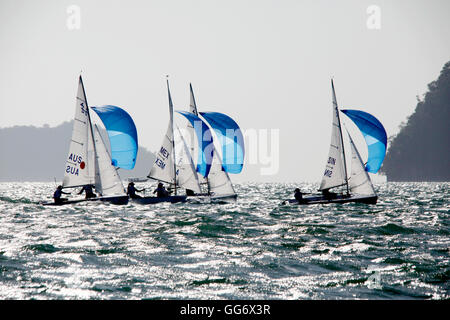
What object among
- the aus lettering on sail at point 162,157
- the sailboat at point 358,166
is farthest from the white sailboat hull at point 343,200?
the aus lettering on sail at point 162,157

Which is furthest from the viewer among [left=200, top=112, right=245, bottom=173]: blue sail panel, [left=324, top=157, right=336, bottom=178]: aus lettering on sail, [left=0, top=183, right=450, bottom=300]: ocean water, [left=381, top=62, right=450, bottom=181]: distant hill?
[left=381, top=62, right=450, bottom=181]: distant hill

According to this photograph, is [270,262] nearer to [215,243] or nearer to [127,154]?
[215,243]

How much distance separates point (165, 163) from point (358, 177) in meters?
11.2

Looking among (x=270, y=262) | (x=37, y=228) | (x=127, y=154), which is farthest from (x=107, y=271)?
(x=127, y=154)

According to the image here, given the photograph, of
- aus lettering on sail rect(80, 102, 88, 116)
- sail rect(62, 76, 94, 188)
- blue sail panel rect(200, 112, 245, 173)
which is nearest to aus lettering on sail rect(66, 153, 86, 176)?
sail rect(62, 76, 94, 188)

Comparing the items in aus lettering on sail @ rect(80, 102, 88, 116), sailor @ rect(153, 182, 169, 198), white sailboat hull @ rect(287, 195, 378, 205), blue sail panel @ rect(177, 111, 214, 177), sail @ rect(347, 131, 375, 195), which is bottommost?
white sailboat hull @ rect(287, 195, 378, 205)

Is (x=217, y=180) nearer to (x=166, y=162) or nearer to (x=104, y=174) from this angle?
(x=166, y=162)

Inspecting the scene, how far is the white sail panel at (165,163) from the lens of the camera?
3089cm

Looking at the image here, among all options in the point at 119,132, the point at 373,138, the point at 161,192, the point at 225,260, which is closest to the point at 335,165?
the point at 373,138

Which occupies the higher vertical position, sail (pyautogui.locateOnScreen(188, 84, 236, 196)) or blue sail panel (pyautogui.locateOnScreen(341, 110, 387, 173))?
blue sail panel (pyautogui.locateOnScreen(341, 110, 387, 173))

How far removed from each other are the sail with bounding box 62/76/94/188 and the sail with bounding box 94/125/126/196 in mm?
493

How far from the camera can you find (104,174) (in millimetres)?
28875

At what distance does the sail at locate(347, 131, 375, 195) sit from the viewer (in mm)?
28391

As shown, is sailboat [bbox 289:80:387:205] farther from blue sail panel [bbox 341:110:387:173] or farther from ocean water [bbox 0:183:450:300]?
ocean water [bbox 0:183:450:300]
